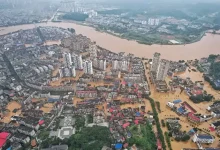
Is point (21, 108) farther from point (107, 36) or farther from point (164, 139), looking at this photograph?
point (107, 36)

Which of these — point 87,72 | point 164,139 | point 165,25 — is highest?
point 165,25

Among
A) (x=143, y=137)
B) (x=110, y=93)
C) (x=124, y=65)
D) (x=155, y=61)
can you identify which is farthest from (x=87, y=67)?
(x=143, y=137)

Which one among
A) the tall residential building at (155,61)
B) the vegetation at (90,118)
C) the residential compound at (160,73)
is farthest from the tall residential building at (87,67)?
the vegetation at (90,118)

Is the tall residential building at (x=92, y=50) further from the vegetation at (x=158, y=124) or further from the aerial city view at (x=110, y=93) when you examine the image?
the vegetation at (x=158, y=124)

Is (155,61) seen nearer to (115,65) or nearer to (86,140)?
(115,65)

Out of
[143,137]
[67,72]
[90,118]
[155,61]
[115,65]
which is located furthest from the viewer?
[115,65]

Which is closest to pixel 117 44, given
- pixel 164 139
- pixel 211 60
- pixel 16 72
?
pixel 211 60
